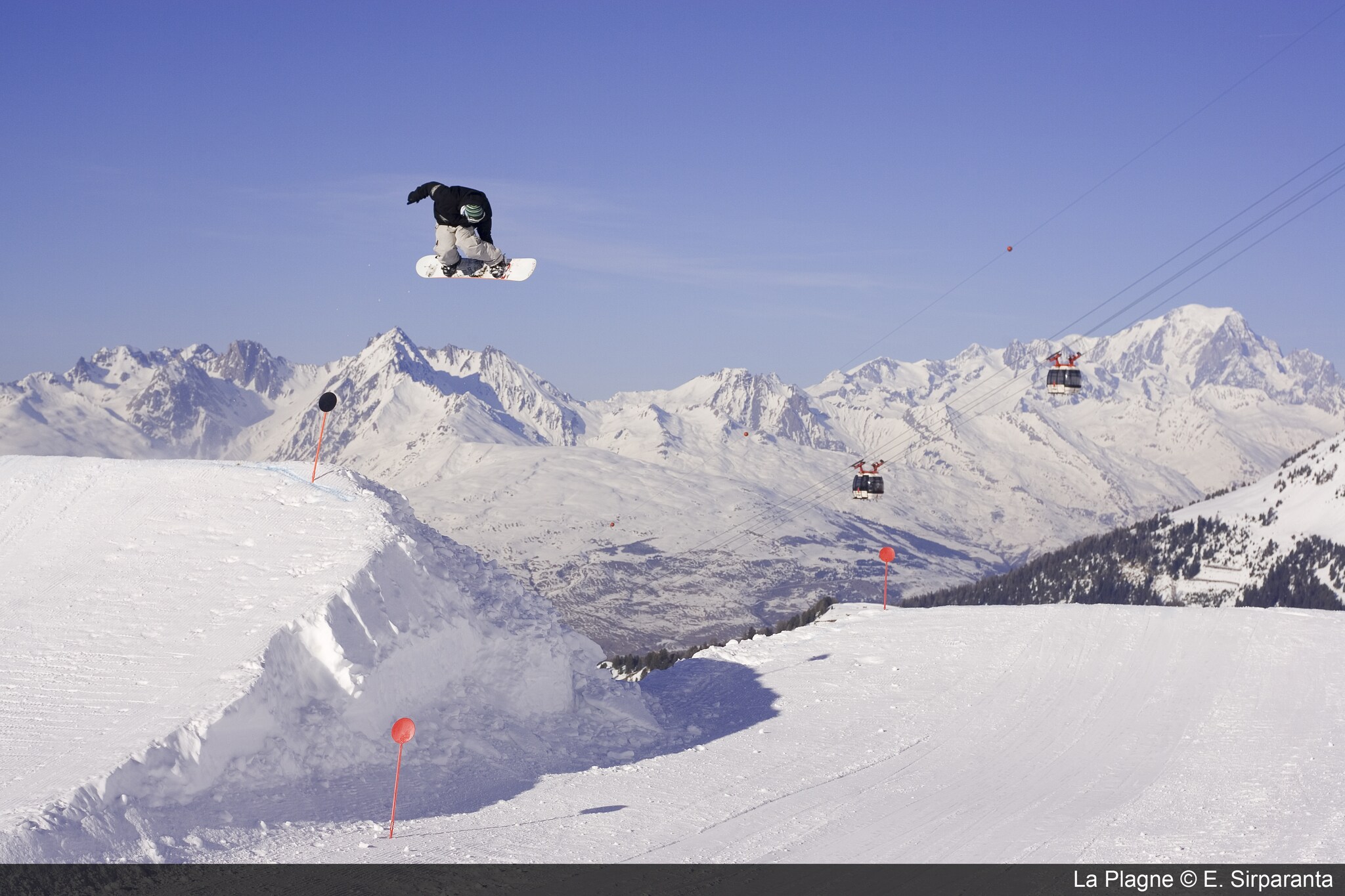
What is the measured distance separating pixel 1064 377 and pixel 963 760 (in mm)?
18931

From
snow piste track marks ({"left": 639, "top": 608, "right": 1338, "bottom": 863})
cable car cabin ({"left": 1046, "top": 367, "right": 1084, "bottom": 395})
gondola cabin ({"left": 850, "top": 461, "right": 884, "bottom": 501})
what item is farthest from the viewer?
gondola cabin ({"left": 850, "top": 461, "right": 884, "bottom": 501})

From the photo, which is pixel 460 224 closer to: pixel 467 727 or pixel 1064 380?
pixel 467 727

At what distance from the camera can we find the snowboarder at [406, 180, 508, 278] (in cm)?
2067

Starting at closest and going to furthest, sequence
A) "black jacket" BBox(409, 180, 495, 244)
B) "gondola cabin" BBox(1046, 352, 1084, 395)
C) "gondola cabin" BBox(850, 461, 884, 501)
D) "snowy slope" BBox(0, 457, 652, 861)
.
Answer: "black jacket" BBox(409, 180, 495, 244), "snowy slope" BBox(0, 457, 652, 861), "gondola cabin" BBox(1046, 352, 1084, 395), "gondola cabin" BBox(850, 461, 884, 501)

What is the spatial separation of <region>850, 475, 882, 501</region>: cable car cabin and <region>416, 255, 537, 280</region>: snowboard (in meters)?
29.8

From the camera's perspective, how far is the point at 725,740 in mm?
33906

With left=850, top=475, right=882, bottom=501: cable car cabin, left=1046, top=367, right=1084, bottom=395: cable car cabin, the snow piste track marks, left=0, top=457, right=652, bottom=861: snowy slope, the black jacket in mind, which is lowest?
the snow piste track marks

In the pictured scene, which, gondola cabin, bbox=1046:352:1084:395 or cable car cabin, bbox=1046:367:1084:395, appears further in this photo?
cable car cabin, bbox=1046:367:1084:395

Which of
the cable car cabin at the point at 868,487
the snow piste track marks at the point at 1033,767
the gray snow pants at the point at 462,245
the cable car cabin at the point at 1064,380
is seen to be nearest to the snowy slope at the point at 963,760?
the snow piste track marks at the point at 1033,767

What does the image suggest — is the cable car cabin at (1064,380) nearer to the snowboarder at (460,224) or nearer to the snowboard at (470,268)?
the snowboard at (470,268)

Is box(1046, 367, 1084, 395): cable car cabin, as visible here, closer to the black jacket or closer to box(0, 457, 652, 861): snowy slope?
Answer: box(0, 457, 652, 861): snowy slope

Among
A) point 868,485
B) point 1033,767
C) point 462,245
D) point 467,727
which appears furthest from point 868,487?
point 462,245

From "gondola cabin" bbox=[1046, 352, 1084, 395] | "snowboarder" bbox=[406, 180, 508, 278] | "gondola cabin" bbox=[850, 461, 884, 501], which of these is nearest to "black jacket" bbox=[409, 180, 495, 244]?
"snowboarder" bbox=[406, 180, 508, 278]
